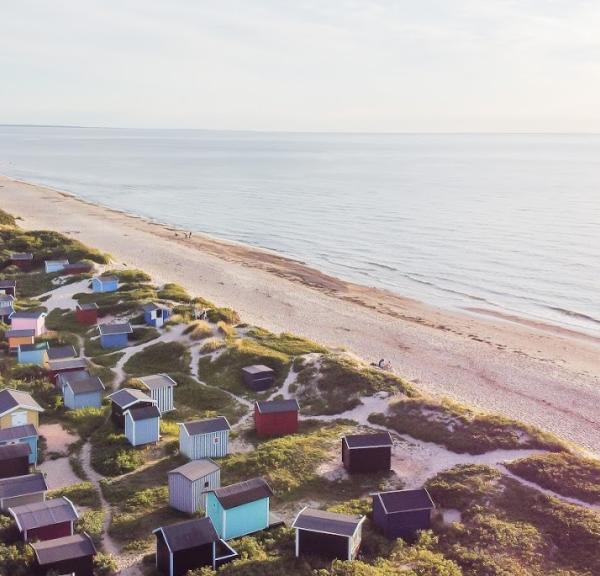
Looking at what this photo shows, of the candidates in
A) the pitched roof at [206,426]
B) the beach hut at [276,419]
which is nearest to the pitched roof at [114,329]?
the beach hut at [276,419]

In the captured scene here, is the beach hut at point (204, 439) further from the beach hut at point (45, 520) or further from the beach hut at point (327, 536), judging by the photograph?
the beach hut at point (327, 536)

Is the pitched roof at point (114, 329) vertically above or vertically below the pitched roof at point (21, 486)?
above

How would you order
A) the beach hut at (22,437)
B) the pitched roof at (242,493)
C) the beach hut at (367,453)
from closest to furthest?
1. the pitched roof at (242,493)
2. the beach hut at (367,453)
3. the beach hut at (22,437)

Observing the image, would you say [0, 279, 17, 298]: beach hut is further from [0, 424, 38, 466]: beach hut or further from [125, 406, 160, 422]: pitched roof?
[125, 406, 160, 422]: pitched roof

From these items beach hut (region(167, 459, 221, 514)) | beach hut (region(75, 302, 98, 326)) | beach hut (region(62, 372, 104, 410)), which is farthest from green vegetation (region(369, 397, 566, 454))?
beach hut (region(75, 302, 98, 326))

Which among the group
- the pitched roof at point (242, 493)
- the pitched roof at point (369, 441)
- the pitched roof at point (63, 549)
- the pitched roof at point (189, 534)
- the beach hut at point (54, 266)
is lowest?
the pitched roof at point (63, 549)
